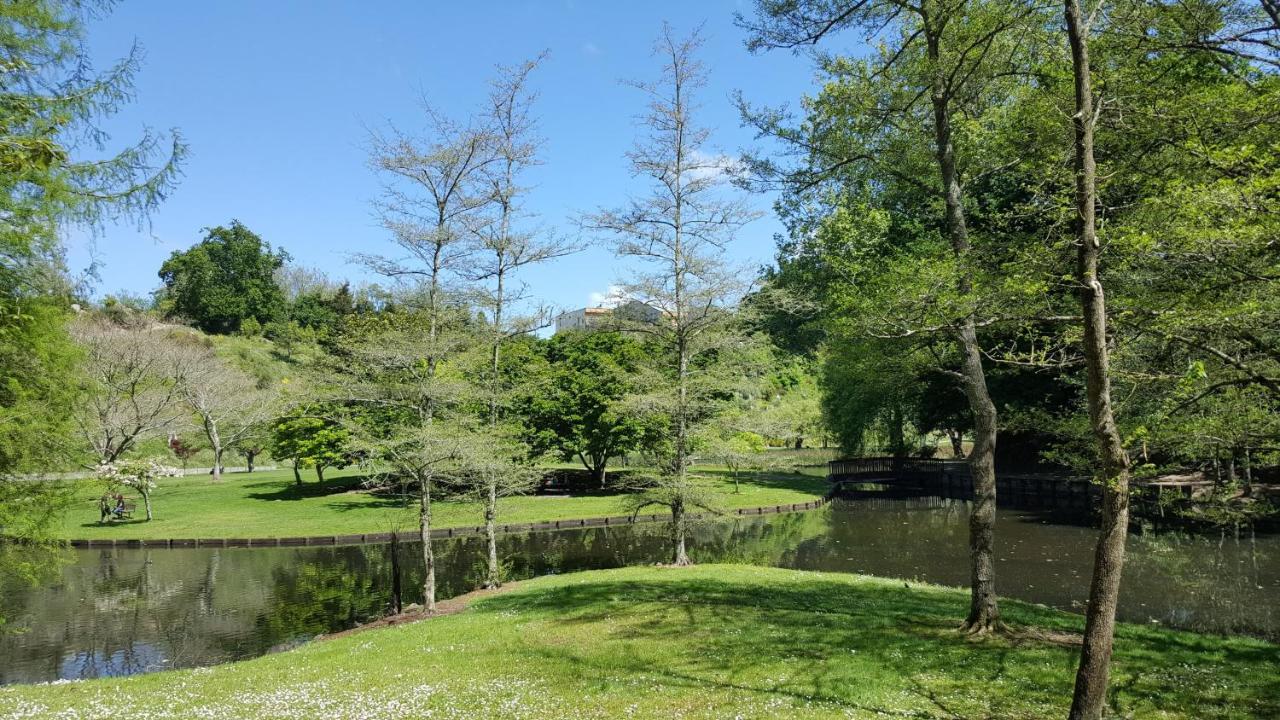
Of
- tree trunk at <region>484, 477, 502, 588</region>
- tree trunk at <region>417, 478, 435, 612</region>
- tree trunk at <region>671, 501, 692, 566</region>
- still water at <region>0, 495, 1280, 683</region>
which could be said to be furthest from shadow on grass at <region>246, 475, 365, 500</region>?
tree trunk at <region>671, 501, 692, 566</region>

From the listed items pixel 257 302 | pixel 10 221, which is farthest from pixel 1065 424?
pixel 257 302

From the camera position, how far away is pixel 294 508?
1345 inches

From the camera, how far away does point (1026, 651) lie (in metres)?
8.70

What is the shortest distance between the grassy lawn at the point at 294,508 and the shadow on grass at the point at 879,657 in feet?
39.6

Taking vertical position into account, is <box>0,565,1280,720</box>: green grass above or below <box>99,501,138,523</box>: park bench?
above

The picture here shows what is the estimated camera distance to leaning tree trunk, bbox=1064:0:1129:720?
5672 mm

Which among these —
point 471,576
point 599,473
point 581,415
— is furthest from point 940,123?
point 599,473

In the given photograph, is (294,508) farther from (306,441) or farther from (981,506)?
(981,506)

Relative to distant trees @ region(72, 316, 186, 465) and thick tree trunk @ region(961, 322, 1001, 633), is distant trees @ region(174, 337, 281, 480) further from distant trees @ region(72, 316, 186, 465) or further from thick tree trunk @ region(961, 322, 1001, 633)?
thick tree trunk @ region(961, 322, 1001, 633)

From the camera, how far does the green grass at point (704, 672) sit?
283 inches

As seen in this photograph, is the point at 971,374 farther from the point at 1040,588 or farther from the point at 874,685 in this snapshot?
the point at 1040,588

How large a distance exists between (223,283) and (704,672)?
78016 millimetres

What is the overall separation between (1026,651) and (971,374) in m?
3.81

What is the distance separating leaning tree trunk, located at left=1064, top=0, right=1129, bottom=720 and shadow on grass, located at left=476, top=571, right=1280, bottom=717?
1259 mm
